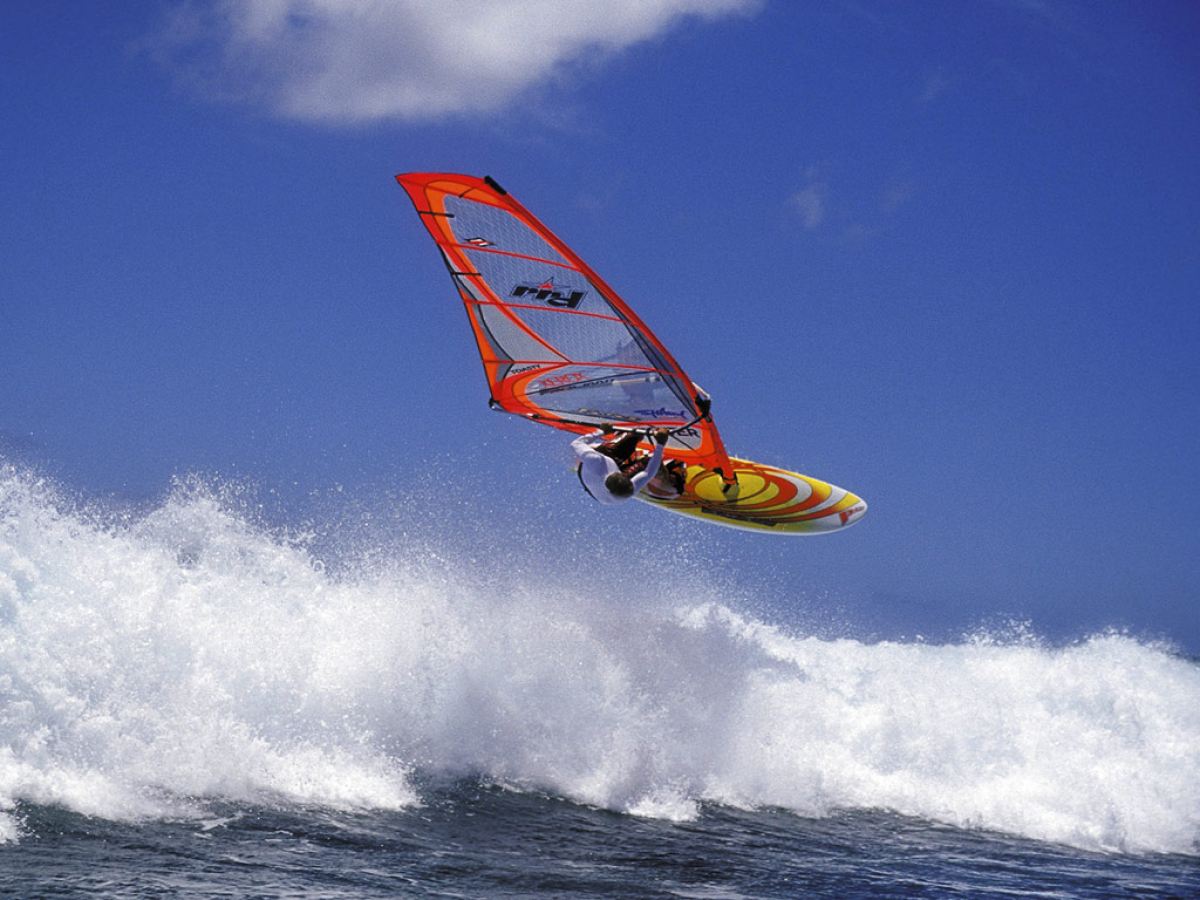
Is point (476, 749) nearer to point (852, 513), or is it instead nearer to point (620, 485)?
point (620, 485)

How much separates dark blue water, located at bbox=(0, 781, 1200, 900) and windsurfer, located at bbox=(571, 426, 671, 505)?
2679mm

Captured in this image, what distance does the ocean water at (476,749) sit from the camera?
6242 mm

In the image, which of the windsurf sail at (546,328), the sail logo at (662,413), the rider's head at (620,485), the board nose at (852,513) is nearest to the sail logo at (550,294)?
the windsurf sail at (546,328)

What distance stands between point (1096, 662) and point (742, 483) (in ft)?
24.4

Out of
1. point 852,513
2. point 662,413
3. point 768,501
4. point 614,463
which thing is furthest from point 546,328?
point 852,513

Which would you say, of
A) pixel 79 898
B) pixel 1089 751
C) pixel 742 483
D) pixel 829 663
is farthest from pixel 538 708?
pixel 1089 751

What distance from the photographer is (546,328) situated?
893 cm

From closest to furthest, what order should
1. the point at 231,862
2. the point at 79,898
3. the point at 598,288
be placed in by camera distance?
1. the point at 79,898
2. the point at 231,862
3. the point at 598,288

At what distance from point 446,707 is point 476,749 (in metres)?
0.47

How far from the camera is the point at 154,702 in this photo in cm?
726

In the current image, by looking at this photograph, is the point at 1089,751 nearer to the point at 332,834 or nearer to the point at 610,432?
the point at 610,432

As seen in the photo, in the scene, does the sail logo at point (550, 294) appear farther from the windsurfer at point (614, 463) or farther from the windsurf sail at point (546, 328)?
the windsurfer at point (614, 463)

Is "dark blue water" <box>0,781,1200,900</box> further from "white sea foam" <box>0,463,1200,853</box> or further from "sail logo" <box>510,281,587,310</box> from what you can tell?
"sail logo" <box>510,281,587,310</box>

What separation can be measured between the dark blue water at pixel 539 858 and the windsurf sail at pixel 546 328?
3.49 meters
